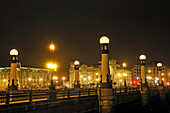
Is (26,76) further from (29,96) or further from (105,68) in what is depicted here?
(29,96)

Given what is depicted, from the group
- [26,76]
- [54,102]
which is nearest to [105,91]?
[54,102]

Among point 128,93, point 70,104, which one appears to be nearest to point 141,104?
point 128,93

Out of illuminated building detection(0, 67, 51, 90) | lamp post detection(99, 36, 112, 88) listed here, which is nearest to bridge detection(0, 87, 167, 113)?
lamp post detection(99, 36, 112, 88)

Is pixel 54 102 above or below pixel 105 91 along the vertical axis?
below

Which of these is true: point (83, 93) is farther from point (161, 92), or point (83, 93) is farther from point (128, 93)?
point (161, 92)

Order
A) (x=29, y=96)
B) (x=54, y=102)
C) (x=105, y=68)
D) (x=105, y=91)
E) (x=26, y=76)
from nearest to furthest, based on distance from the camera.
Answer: (x=29, y=96)
(x=54, y=102)
(x=105, y=91)
(x=105, y=68)
(x=26, y=76)

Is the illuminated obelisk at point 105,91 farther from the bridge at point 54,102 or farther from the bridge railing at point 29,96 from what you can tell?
the bridge railing at point 29,96

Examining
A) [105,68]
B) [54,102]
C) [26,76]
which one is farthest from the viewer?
[26,76]

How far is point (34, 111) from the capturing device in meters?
17.2

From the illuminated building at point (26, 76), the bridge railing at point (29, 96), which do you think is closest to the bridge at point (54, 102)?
the bridge railing at point (29, 96)

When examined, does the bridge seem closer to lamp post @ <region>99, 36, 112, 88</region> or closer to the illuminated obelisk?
the illuminated obelisk

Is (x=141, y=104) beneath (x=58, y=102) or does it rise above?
beneath

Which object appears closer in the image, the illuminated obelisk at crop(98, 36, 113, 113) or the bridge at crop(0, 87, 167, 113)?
the bridge at crop(0, 87, 167, 113)

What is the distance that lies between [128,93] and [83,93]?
1170 centimetres
